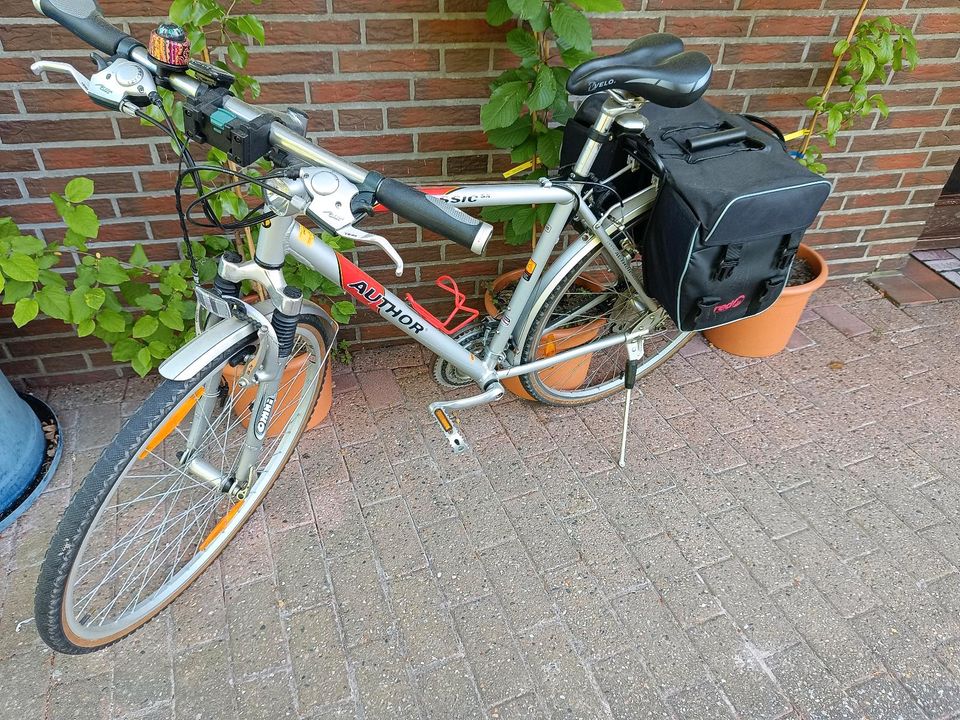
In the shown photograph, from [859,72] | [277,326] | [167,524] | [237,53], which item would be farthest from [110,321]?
[859,72]

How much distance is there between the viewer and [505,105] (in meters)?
2.07

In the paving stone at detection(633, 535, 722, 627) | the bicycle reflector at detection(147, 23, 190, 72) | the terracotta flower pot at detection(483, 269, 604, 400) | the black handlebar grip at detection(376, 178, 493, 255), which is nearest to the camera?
the black handlebar grip at detection(376, 178, 493, 255)

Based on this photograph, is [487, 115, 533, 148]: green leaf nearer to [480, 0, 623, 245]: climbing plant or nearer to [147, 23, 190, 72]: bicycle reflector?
[480, 0, 623, 245]: climbing plant

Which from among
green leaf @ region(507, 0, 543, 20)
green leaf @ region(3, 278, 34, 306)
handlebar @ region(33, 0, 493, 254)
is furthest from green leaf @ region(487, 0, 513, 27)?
green leaf @ region(3, 278, 34, 306)

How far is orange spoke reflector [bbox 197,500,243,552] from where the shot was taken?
6.58 feet

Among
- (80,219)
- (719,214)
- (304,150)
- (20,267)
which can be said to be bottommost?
(20,267)

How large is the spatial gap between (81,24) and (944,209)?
154 inches

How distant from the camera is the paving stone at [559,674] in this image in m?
1.75

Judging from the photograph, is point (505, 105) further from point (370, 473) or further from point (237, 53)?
Result: point (370, 473)

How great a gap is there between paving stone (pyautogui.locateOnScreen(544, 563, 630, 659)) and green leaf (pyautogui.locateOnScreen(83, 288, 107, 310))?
5.08 ft

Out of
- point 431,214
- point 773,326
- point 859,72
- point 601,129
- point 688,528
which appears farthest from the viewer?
point 773,326

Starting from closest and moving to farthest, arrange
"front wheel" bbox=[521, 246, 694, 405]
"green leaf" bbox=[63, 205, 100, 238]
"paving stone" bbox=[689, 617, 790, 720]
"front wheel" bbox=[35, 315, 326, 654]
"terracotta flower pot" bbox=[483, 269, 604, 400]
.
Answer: "front wheel" bbox=[35, 315, 326, 654]
"paving stone" bbox=[689, 617, 790, 720]
"green leaf" bbox=[63, 205, 100, 238]
"front wheel" bbox=[521, 246, 694, 405]
"terracotta flower pot" bbox=[483, 269, 604, 400]

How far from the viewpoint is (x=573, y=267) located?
85.2 inches

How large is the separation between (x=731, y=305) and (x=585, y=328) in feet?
1.77
